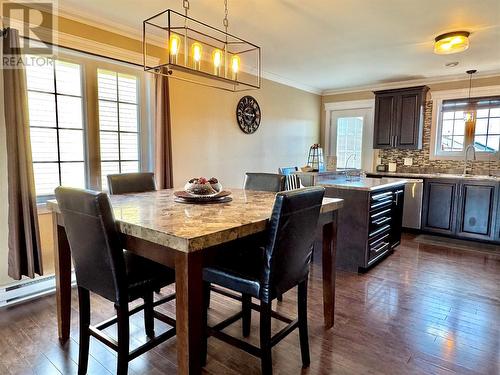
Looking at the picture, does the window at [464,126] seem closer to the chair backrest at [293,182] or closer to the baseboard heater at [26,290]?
the chair backrest at [293,182]

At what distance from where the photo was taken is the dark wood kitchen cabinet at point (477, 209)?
4.25m

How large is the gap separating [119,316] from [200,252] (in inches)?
24.3

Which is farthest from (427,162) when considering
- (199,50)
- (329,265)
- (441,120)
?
(199,50)

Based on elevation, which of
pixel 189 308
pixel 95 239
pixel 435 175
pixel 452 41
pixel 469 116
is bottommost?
pixel 189 308

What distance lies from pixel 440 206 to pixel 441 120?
1.45 meters

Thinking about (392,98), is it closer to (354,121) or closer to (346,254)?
(354,121)

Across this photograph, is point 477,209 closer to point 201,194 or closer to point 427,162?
point 427,162

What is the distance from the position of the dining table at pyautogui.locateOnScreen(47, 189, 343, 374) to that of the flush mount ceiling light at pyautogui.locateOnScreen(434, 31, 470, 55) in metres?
2.36

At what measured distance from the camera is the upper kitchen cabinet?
16.3 feet

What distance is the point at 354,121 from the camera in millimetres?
5945

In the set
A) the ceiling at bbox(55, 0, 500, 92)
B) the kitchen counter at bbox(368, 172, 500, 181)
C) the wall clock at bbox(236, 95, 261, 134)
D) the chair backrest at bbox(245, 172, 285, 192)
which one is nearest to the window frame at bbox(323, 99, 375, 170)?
the kitchen counter at bbox(368, 172, 500, 181)

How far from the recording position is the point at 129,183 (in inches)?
101

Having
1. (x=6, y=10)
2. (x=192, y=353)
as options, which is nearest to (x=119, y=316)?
(x=192, y=353)

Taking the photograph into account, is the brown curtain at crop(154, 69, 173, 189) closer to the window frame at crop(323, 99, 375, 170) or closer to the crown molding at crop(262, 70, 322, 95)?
the crown molding at crop(262, 70, 322, 95)
